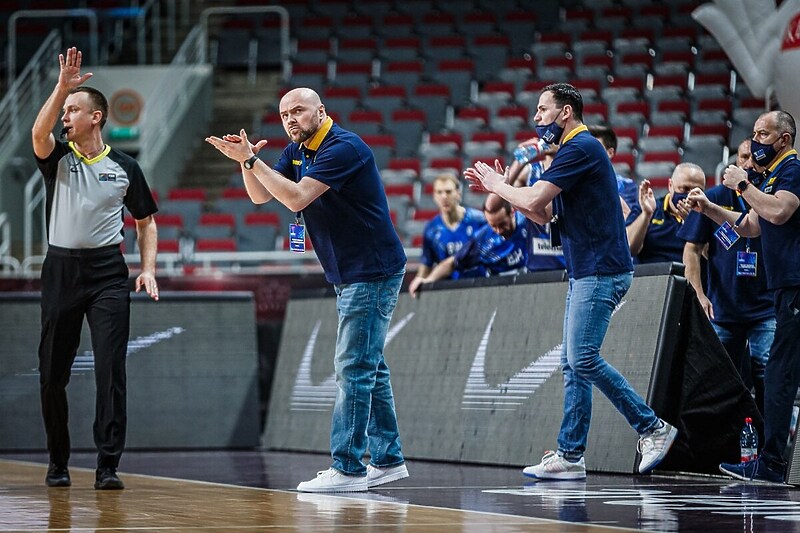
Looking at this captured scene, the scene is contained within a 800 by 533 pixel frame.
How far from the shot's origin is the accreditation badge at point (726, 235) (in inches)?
284

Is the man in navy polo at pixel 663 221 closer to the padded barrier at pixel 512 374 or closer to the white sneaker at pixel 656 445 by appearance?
the padded barrier at pixel 512 374

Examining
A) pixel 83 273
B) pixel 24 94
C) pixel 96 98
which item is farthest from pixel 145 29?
pixel 83 273

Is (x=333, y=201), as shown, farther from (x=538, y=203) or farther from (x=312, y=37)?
(x=312, y=37)

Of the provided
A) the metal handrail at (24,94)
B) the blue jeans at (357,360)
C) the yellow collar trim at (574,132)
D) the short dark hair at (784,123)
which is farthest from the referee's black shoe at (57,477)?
the metal handrail at (24,94)

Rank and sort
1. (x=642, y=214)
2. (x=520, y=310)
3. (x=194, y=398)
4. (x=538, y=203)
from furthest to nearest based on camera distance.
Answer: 1. (x=194, y=398)
2. (x=520, y=310)
3. (x=642, y=214)
4. (x=538, y=203)

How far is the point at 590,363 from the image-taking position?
6.88 m

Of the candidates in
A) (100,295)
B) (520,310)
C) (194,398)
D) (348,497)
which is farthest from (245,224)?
(348,497)

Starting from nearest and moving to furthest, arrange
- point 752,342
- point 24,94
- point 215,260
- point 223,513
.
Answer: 1. point 223,513
2. point 752,342
3. point 215,260
4. point 24,94

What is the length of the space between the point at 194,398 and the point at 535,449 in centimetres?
395

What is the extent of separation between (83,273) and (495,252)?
11.9ft

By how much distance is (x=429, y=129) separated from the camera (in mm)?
19766

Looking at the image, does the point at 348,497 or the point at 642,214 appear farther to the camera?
the point at 642,214

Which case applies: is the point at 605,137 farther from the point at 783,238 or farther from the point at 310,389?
the point at 310,389

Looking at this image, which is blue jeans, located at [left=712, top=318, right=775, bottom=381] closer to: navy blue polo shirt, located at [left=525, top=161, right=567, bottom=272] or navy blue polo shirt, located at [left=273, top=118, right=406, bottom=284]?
navy blue polo shirt, located at [left=525, top=161, right=567, bottom=272]
